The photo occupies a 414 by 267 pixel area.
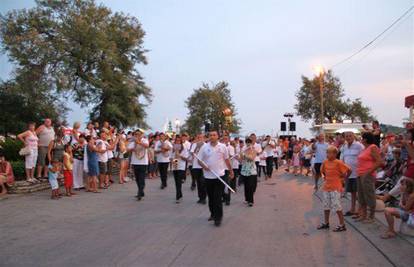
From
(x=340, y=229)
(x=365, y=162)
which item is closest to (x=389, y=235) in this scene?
(x=340, y=229)

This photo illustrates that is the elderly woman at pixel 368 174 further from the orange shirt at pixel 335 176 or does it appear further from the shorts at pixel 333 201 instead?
the shorts at pixel 333 201

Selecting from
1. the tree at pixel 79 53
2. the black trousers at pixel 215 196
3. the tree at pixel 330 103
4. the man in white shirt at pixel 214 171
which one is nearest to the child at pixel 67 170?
the man in white shirt at pixel 214 171

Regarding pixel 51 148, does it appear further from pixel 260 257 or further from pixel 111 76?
pixel 111 76

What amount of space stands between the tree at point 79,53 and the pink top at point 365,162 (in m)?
26.0

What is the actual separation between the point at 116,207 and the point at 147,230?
3133mm

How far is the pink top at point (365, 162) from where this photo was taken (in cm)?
875

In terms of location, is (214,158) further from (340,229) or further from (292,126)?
(292,126)

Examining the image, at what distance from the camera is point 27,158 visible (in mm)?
13258

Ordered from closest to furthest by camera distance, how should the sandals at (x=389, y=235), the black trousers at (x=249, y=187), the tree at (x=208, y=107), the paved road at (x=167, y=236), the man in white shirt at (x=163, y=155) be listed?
the paved road at (x=167, y=236), the sandals at (x=389, y=235), the black trousers at (x=249, y=187), the man in white shirt at (x=163, y=155), the tree at (x=208, y=107)

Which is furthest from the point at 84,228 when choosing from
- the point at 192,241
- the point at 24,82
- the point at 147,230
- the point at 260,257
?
the point at 24,82

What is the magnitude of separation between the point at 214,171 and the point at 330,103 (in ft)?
175

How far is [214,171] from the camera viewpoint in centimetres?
905

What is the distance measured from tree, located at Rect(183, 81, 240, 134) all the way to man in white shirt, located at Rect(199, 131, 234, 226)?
34.8 metres

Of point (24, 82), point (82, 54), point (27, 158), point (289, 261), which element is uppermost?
point (82, 54)
